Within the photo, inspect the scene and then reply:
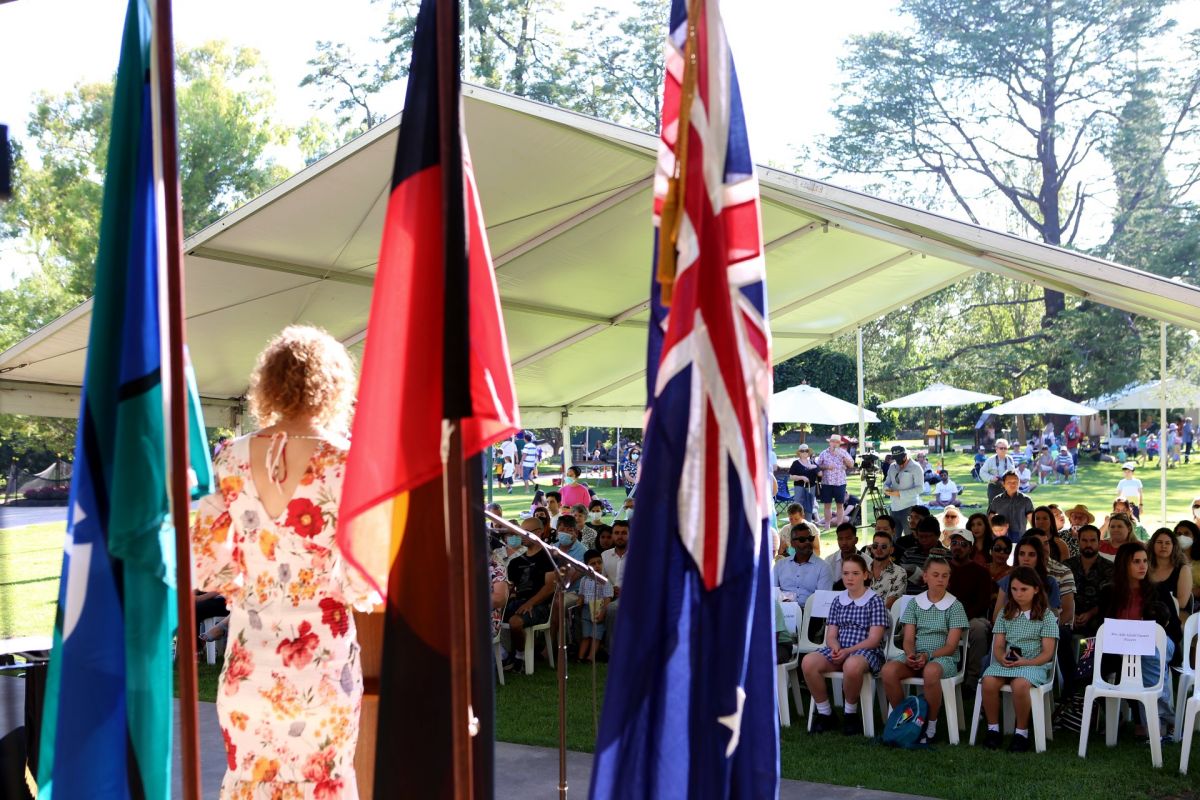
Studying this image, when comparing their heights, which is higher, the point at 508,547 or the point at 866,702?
the point at 508,547

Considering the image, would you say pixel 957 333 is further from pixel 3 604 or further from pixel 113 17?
pixel 3 604

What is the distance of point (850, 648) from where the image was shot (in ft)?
23.4

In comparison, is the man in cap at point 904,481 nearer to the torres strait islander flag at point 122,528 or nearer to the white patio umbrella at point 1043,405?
the white patio umbrella at point 1043,405

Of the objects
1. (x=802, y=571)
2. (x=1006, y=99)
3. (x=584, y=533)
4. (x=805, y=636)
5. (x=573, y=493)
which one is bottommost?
(x=805, y=636)

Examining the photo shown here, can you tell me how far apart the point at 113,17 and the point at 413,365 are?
31754mm

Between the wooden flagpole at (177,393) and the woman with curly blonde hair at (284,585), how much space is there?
37cm

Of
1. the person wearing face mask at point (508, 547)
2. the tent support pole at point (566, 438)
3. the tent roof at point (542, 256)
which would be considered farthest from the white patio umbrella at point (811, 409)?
the person wearing face mask at point (508, 547)

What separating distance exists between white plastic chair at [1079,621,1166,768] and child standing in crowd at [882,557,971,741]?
0.77m

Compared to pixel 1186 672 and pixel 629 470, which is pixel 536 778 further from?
pixel 629 470

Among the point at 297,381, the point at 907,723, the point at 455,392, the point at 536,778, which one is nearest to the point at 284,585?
the point at 297,381

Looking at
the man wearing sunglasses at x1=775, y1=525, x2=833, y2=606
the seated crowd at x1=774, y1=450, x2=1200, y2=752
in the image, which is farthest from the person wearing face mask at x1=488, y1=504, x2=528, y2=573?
the seated crowd at x1=774, y1=450, x2=1200, y2=752

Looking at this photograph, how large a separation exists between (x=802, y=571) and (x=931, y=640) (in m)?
1.38

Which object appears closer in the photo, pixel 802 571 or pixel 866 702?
pixel 866 702

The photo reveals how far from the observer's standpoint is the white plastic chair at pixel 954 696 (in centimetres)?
675
